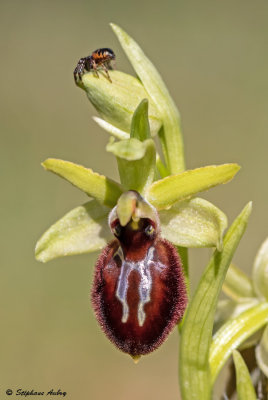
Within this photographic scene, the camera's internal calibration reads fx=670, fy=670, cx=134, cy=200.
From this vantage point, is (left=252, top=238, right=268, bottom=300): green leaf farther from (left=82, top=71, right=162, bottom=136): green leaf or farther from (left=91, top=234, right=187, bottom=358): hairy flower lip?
(left=82, top=71, right=162, bottom=136): green leaf

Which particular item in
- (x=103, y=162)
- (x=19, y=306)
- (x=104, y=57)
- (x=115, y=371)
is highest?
(x=104, y=57)

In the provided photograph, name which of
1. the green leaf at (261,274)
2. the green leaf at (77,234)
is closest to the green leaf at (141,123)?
the green leaf at (77,234)

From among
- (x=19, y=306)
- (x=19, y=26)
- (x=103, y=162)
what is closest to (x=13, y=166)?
(x=103, y=162)

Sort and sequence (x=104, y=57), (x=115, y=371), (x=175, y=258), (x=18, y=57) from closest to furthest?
(x=175, y=258), (x=104, y=57), (x=115, y=371), (x=18, y=57)

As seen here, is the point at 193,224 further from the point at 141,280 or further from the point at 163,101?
the point at 163,101

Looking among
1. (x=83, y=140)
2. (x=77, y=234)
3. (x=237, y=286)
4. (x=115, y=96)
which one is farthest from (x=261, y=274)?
(x=83, y=140)

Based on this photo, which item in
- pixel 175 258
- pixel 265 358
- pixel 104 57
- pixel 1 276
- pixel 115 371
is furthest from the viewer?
pixel 1 276

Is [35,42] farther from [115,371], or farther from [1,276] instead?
[115,371]
